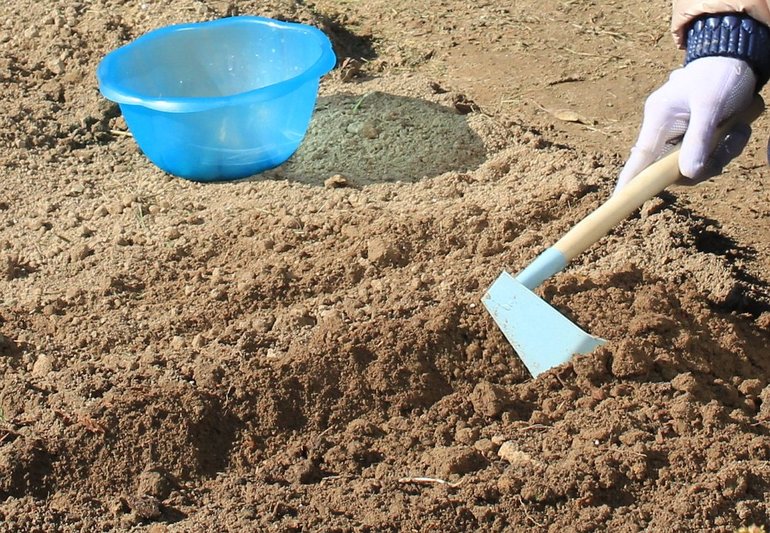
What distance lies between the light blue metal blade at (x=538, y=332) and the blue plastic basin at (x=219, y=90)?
4.11ft

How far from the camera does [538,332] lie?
8.87 feet

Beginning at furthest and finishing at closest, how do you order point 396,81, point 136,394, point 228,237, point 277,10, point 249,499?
point 277,10 → point 396,81 → point 228,237 → point 136,394 → point 249,499

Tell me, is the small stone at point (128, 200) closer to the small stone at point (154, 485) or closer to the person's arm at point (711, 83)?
the small stone at point (154, 485)

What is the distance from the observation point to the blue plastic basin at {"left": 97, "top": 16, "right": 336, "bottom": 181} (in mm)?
3576

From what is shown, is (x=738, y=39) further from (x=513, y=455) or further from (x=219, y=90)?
(x=219, y=90)

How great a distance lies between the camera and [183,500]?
7.93 feet

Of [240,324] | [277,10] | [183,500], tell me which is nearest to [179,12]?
[277,10]

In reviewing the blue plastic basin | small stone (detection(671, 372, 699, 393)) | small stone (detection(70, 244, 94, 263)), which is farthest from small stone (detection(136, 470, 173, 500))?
the blue plastic basin

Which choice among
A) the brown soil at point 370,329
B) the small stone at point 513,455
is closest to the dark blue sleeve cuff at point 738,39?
the brown soil at point 370,329

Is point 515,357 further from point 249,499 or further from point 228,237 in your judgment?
point 228,237

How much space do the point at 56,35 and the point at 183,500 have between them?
2.66 metres

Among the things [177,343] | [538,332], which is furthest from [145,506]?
[538,332]

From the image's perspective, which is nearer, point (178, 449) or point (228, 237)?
point (178, 449)

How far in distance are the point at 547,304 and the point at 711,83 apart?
0.67 m
